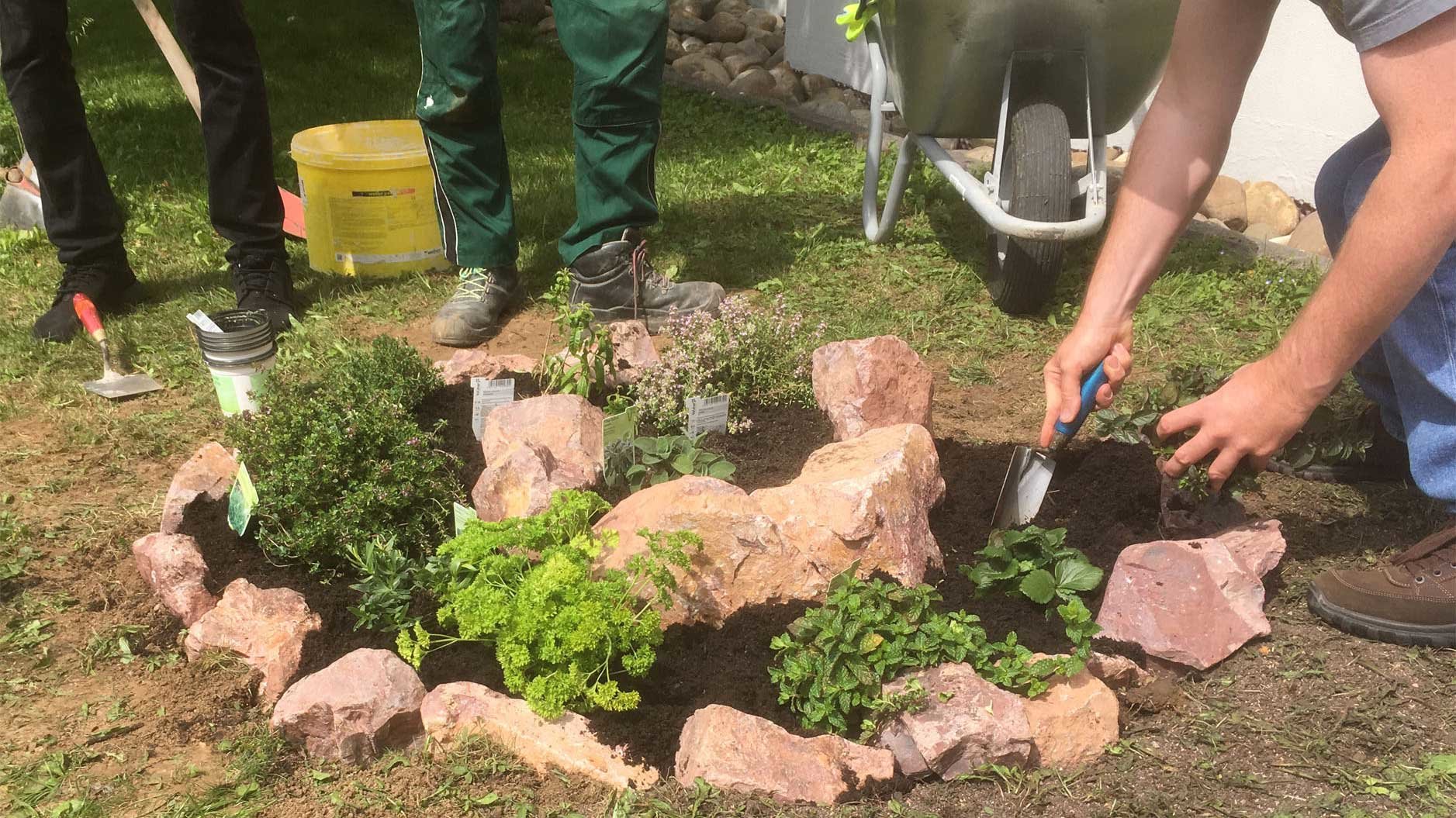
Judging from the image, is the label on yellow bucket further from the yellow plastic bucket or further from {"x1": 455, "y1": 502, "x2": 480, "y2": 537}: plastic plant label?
{"x1": 455, "y1": 502, "x2": 480, "y2": 537}: plastic plant label

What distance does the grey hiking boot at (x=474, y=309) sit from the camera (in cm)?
368

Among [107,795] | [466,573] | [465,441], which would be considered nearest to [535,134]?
[465,441]

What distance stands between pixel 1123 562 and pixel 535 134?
4.32 meters

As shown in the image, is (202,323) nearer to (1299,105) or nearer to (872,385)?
(872,385)

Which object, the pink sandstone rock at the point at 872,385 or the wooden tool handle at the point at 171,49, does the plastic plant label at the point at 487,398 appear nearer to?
the pink sandstone rock at the point at 872,385

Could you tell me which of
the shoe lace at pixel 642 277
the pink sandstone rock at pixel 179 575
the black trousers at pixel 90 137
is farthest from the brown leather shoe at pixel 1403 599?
the black trousers at pixel 90 137

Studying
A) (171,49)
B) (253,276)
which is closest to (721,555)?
(253,276)

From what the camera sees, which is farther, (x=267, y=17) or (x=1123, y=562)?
(x=267, y=17)

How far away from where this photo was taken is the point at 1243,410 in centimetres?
189

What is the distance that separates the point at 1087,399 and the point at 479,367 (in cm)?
166

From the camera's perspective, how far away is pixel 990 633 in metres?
2.13

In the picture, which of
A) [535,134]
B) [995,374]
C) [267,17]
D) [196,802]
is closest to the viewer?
[196,802]

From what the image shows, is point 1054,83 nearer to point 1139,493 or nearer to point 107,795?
point 1139,493

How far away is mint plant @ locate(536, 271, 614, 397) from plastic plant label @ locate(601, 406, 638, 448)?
1.00ft
